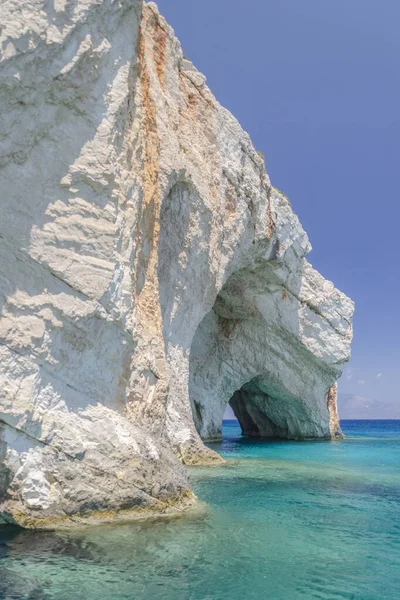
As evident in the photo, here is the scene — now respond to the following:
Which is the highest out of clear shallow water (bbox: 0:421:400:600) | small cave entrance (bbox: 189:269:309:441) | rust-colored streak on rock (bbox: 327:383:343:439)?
small cave entrance (bbox: 189:269:309:441)

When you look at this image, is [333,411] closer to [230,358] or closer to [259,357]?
[259,357]

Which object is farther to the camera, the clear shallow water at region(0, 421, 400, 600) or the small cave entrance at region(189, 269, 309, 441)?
the small cave entrance at region(189, 269, 309, 441)

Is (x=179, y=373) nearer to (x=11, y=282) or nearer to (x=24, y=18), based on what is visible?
(x=11, y=282)

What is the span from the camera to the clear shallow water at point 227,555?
5930 millimetres

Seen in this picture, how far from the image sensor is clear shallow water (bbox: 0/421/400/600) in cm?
593

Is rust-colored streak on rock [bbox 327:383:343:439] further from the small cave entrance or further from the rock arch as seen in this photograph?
the small cave entrance

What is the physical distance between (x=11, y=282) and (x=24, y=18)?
428 centimetres

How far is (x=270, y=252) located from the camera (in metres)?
24.7

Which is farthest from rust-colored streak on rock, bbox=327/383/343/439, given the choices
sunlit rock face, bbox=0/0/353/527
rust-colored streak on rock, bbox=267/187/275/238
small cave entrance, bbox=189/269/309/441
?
sunlit rock face, bbox=0/0/353/527

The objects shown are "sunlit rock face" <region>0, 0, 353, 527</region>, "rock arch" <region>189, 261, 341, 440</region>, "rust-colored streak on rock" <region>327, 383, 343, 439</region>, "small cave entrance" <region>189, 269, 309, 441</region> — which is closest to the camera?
"sunlit rock face" <region>0, 0, 353, 527</region>

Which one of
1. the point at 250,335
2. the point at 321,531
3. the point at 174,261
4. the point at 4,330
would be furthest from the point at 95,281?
the point at 250,335

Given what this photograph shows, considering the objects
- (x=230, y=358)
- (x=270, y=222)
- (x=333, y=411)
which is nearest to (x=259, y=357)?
(x=230, y=358)

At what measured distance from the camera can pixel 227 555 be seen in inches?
282

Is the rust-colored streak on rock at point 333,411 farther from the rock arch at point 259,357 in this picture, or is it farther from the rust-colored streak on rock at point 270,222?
the rust-colored streak on rock at point 270,222
